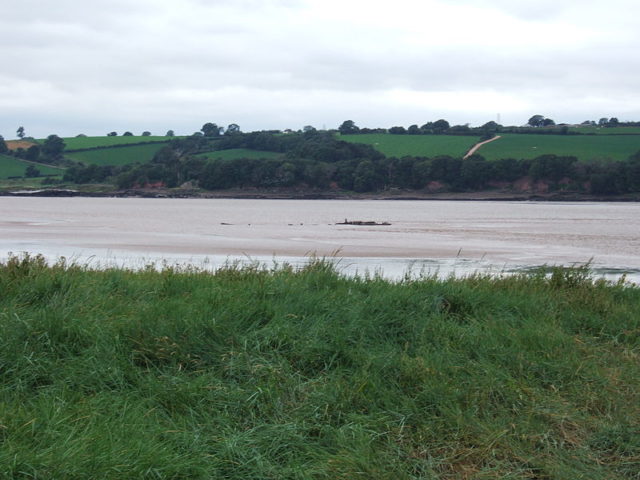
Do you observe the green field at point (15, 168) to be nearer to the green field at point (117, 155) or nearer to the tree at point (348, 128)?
the green field at point (117, 155)

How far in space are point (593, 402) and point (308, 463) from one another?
9.84ft

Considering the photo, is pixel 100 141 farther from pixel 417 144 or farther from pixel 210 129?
pixel 417 144

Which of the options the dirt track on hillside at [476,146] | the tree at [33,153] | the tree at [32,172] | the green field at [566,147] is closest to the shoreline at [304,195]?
the green field at [566,147]

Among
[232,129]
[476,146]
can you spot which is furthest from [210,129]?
[476,146]

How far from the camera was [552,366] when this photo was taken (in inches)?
316

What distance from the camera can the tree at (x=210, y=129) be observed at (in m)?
191

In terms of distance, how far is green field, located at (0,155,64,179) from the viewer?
5910 inches

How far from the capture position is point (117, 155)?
501 feet

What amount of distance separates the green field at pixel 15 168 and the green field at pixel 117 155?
5473 millimetres

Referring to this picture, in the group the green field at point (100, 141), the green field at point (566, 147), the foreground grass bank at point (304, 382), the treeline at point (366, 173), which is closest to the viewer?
the foreground grass bank at point (304, 382)

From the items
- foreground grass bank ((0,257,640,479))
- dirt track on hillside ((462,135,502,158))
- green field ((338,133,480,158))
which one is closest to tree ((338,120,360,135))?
green field ((338,133,480,158))

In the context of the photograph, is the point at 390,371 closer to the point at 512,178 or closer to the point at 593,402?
the point at 593,402

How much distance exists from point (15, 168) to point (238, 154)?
45198 millimetres

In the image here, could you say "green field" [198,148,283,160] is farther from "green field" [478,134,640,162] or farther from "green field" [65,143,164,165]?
"green field" [478,134,640,162]
